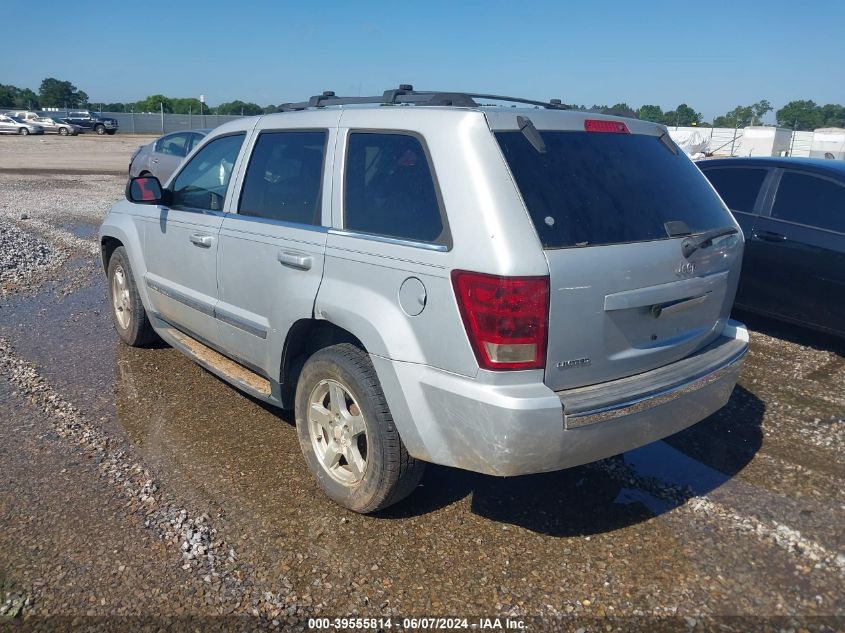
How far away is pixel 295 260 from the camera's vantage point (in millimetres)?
3537

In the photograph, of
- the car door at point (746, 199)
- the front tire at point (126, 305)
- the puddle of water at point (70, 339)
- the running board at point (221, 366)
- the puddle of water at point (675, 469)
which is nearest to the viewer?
the puddle of water at point (675, 469)

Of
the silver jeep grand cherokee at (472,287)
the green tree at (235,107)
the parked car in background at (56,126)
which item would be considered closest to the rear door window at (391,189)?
the silver jeep grand cherokee at (472,287)

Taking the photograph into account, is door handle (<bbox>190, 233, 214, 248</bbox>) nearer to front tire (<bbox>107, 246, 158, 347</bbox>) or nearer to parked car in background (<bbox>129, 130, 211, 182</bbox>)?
front tire (<bbox>107, 246, 158, 347</bbox>)

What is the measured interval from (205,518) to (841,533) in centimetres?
307

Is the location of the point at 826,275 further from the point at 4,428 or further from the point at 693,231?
the point at 4,428

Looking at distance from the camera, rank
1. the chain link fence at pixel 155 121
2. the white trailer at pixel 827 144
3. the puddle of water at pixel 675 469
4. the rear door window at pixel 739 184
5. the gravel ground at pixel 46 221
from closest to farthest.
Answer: the puddle of water at pixel 675 469 → the rear door window at pixel 739 184 → the gravel ground at pixel 46 221 → the white trailer at pixel 827 144 → the chain link fence at pixel 155 121

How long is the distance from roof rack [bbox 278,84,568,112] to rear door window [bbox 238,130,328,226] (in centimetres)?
30

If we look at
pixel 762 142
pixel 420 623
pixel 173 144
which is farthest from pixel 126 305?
pixel 762 142

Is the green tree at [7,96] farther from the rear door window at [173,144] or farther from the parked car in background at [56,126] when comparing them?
the rear door window at [173,144]

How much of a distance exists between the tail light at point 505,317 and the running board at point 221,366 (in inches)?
63.3

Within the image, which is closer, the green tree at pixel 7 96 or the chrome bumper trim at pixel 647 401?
the chrome bumper trim at pixel 647 401

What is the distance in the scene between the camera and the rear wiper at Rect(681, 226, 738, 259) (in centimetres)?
318

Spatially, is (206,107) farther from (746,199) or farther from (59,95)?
(746,199)

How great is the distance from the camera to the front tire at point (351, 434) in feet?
10.3
